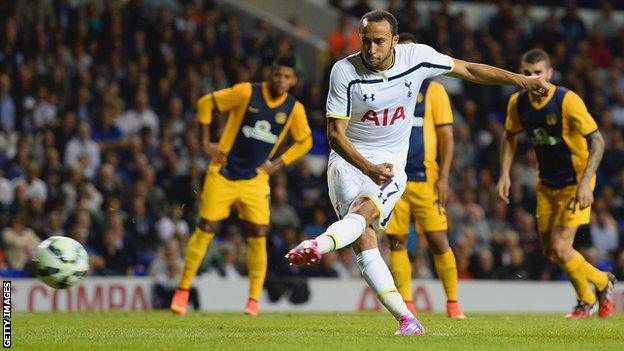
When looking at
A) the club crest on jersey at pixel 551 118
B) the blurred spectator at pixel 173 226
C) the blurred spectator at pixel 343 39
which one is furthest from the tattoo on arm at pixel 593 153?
the blurred spectator at pixel 343 39

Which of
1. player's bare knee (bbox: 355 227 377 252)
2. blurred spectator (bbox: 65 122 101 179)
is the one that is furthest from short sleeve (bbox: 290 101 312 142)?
blurred spectator (bbox: 65 122 101 179)

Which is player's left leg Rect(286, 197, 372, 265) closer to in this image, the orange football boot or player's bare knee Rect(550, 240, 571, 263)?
player's bare knee Rect(550, 240, 571, 263)

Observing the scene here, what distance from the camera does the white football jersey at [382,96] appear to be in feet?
30.3

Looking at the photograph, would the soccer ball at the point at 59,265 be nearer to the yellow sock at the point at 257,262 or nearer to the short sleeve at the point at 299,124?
the yellow sock at the point at 257,262

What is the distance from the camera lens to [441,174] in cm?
1257

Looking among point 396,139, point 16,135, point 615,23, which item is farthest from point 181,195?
point 615,23

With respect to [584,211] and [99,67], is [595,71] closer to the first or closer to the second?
[99,67]

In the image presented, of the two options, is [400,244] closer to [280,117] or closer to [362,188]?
[280,117]

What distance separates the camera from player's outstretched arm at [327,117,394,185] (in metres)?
9.02

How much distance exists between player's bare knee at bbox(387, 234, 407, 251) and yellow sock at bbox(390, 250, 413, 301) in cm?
4

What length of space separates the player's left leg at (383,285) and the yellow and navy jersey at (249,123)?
441 cm

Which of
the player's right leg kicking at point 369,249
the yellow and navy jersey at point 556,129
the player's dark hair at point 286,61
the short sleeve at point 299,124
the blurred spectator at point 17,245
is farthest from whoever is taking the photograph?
the blurred spectator at point 17,245

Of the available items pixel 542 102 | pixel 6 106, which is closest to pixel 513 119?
pixel 542 102

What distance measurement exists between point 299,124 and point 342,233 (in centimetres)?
509
